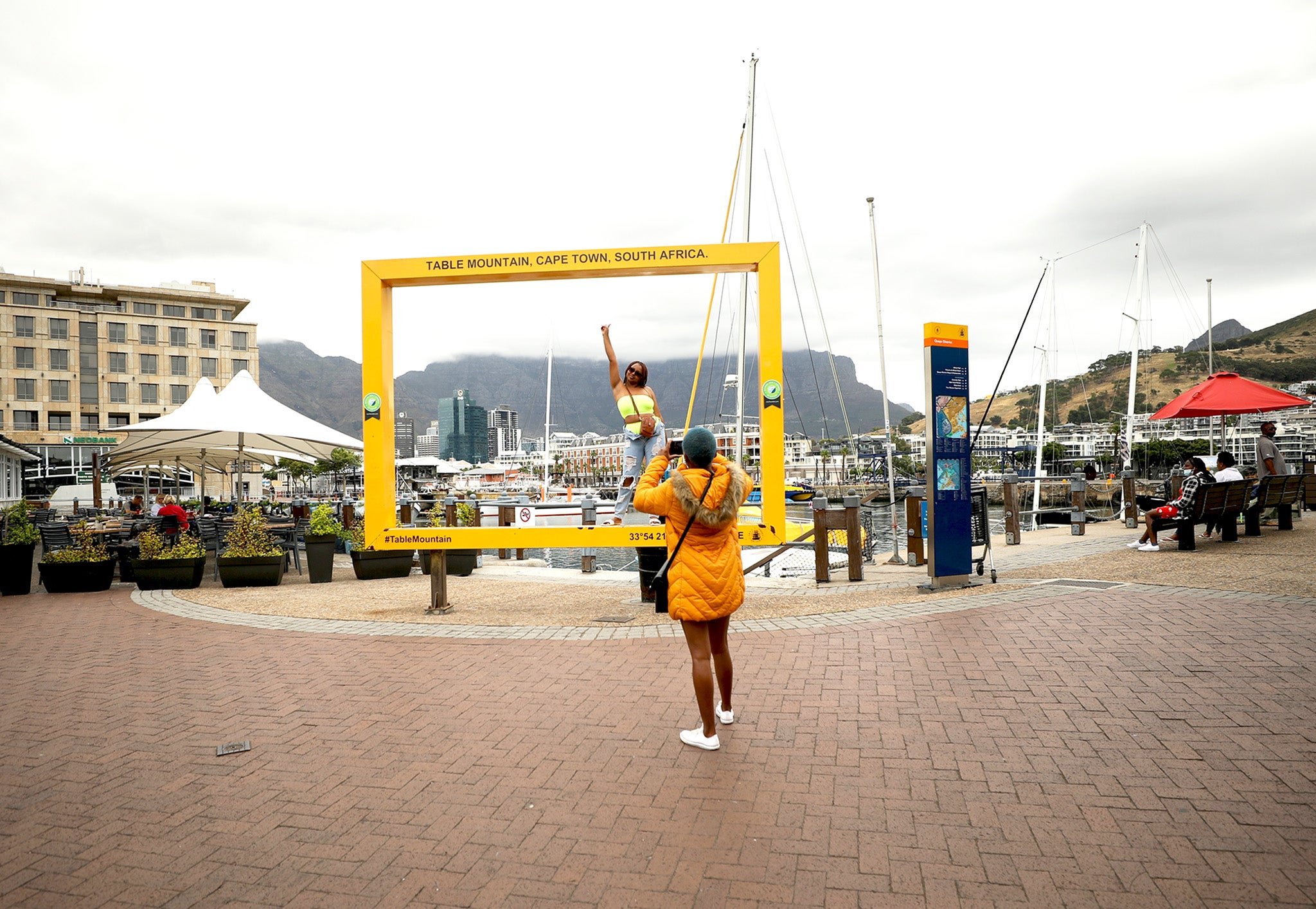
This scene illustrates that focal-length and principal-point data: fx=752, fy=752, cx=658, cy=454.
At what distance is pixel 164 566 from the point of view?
1057 centimetres

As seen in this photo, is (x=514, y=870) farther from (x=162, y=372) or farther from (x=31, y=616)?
→ (x=162, y=372)

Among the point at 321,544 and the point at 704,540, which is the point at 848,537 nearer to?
the point at 704,540

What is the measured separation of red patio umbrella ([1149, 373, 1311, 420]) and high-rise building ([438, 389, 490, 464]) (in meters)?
93.5

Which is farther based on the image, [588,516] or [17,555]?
[17,555]

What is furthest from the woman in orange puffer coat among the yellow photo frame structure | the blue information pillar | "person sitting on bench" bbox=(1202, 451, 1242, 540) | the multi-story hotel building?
the multi-story hotel building

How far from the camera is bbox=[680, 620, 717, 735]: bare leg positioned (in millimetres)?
3969

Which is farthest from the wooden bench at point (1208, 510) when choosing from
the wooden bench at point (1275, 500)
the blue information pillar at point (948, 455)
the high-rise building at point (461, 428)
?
the high-rise building at point (461, 428)

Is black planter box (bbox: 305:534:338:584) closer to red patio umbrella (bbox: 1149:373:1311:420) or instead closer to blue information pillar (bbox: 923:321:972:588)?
blue information pillar (bbox: 923:321:972:588)

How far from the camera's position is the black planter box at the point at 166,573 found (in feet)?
34.6

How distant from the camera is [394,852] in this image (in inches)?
119

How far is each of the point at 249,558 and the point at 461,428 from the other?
330 feet

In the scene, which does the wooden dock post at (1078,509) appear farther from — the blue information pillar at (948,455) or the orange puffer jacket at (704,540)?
the orange puffer jacket at (704,540)

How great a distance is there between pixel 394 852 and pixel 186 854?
0.85m

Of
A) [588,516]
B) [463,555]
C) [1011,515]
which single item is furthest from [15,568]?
[1011,515]
